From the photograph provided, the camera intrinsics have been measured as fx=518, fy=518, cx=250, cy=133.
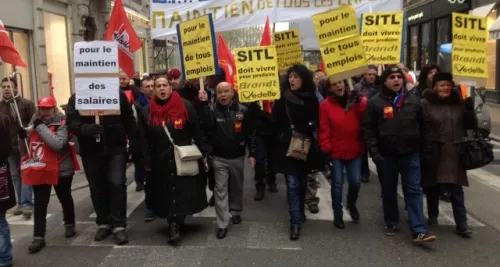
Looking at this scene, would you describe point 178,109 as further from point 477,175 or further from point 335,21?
point 477,175

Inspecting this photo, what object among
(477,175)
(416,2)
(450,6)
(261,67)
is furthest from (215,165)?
(416,2)

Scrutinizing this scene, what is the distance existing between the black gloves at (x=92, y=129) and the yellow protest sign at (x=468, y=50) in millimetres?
3872

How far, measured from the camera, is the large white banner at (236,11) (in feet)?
29.4

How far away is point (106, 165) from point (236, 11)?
441 cm

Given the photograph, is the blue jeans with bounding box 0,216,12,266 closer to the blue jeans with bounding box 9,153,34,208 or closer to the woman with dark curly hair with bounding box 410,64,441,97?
the blue jeans with bounding box 9,153,34,208

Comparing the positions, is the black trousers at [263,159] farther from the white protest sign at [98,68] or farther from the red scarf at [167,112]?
the white protest sign at [98,68]

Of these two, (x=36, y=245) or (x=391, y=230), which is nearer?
(x=36, y=245)

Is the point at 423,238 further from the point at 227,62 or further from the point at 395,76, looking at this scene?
the point at 227,62

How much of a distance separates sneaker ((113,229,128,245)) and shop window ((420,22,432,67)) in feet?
80.4

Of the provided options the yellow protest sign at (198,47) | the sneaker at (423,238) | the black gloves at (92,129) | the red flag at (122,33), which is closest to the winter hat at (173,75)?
the red flag at (122,33)

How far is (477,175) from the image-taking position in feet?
29.2

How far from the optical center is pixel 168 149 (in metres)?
5.57

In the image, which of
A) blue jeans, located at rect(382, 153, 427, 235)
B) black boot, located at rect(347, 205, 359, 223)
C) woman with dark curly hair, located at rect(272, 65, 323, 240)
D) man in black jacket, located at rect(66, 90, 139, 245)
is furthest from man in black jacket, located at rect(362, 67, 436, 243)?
man in black jacket, located at rect(66, 90, 139, 245)

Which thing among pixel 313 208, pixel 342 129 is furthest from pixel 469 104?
pixel 313 208
